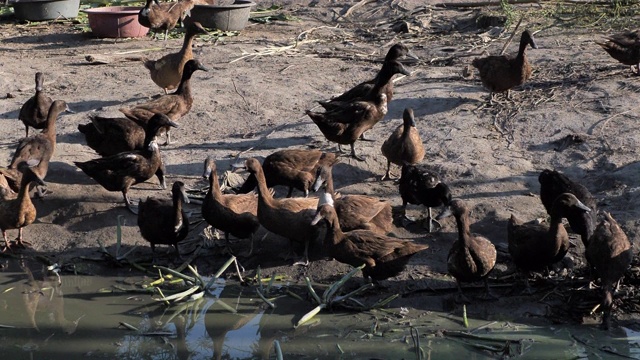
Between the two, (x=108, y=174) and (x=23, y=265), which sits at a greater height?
(x=108, y=174)

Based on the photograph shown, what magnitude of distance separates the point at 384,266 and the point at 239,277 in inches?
57.6

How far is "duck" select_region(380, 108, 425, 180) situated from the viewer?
36.1 ft

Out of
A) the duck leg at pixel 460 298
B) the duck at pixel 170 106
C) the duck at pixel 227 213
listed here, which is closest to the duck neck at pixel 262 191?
the duck at pixel 227 213

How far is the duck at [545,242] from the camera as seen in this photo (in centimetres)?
888

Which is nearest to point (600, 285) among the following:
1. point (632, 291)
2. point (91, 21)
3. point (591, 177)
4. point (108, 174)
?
point (632, 291)

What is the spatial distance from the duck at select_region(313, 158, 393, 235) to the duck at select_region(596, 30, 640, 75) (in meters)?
5.13

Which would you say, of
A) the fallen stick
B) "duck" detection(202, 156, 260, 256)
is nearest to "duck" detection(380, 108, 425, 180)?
"duck" detection(202, 156, 260, 256)

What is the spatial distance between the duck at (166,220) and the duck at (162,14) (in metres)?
7.82

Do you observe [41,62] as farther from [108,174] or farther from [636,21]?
[636,21]

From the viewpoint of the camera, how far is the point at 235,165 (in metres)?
11.6

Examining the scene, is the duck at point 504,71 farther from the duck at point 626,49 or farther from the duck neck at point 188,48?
the duck neck at point 188,48

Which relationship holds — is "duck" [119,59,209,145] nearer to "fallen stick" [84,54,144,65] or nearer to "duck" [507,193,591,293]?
"fallen stick" [84,54,144,65]

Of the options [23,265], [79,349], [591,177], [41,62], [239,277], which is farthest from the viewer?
[41,62]

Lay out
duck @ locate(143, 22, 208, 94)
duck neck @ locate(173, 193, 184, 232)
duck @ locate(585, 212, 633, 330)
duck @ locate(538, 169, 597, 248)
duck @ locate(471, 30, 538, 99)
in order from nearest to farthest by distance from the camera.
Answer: duck @ locate(585, 212, 633, 330) < duck @ locate(538, 169, 597, 248) < duck neck @ locate(173, 193, 184, 232) < duck @ locate(471, 30, 538, 99) < duck @ locate(143, 22, 208, 94)
